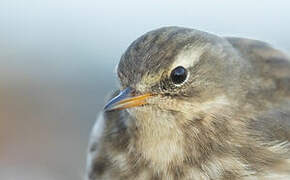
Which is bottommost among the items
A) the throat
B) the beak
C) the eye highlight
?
the throat

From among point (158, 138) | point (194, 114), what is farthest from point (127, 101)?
point (194, 114)

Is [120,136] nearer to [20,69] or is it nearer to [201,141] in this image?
[201,141]

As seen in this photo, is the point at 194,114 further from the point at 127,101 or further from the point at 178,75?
the point at 127,101

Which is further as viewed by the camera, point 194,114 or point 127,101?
point 194,114

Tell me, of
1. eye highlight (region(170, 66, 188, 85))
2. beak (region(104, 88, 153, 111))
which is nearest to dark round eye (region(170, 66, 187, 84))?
eye highlight (region(170, 66, 188, 85))

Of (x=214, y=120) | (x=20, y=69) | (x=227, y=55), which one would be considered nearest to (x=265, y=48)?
(x=227, y=55)

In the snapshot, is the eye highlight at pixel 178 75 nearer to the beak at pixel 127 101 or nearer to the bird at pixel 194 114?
the bird at pixel 194 114

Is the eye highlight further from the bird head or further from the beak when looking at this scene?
the beak

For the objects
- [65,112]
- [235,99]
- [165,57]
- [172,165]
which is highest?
[165,57]

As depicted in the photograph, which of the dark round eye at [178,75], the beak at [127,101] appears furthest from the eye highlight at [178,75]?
the beak at [127,101]
